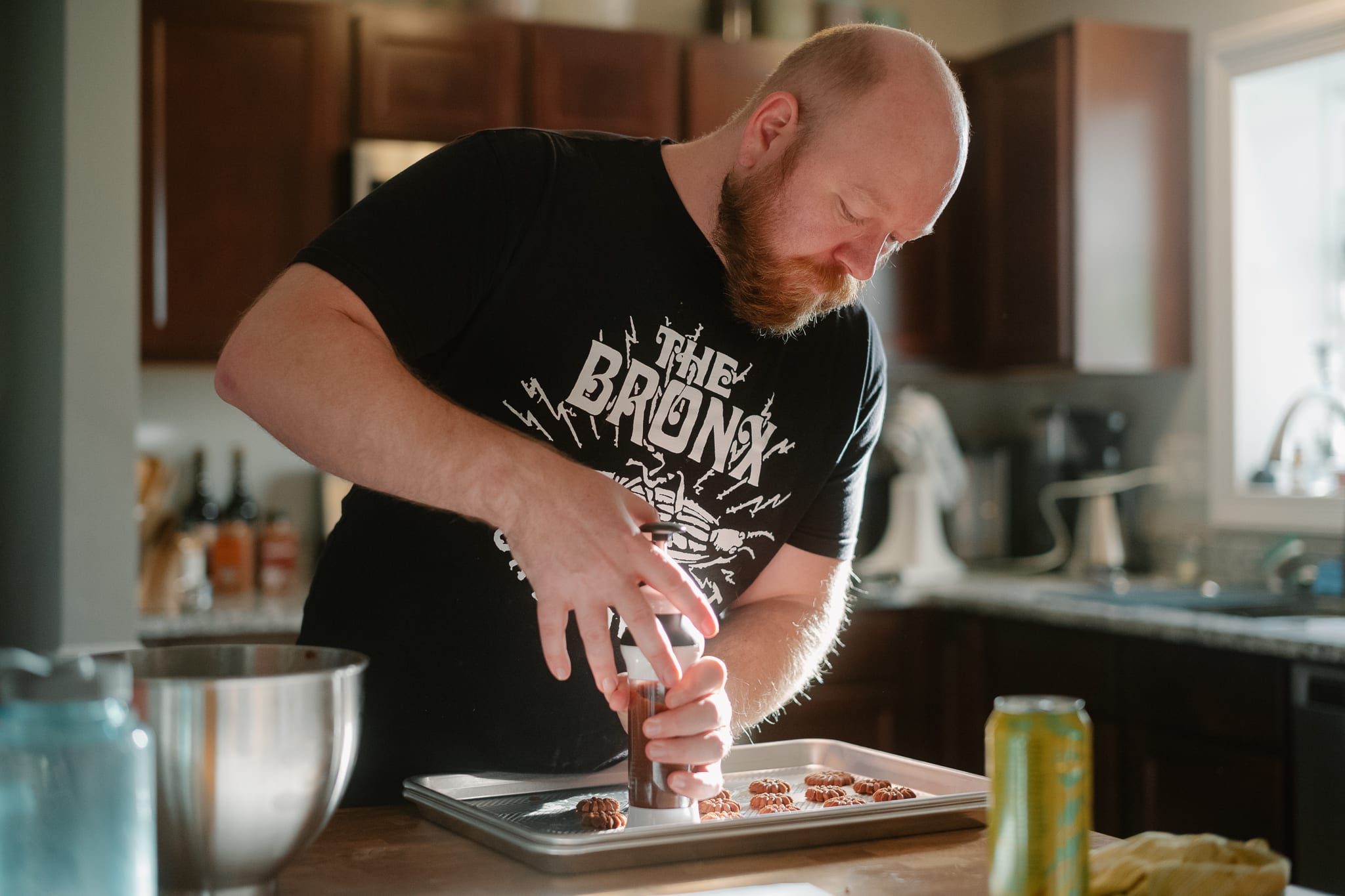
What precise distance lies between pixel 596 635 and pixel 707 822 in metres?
0.17

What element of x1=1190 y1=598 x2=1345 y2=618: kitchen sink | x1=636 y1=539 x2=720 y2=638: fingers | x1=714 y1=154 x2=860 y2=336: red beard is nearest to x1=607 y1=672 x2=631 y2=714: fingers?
x1=636 y1=539 x2=720 y2=638: fingers

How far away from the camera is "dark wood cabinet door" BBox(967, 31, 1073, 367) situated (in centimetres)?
350

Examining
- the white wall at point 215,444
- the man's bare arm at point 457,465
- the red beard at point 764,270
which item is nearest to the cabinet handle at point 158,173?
the white wall at point 215,444

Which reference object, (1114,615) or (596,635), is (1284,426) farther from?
(596,635)

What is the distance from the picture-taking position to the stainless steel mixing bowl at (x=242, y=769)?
0.84 m

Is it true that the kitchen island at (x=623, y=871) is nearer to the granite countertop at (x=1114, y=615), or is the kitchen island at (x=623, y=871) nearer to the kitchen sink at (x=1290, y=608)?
the granite countertop at (x=1114, y=615)

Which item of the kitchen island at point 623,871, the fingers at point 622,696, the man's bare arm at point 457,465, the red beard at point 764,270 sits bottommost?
the kitchen island at point 623,871

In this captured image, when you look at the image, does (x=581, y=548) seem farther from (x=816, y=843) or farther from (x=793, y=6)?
(x=793, y=6)

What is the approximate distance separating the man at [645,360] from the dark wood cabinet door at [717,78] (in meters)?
1.97

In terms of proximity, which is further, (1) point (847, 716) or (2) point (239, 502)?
(2) point (239, 502)

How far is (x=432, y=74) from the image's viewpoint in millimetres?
3309

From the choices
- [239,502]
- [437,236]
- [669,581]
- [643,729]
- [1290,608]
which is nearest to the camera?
[669,581]

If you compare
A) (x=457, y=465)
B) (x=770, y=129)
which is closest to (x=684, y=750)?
(x=457, y=465)

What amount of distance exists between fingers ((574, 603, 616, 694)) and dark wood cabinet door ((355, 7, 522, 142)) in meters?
2.48
